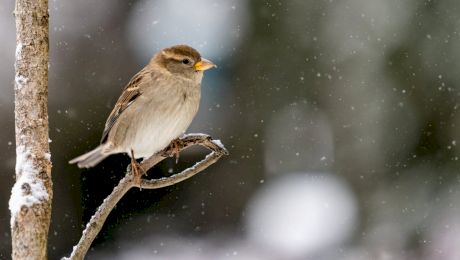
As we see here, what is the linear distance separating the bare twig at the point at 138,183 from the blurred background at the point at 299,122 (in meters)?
3.12

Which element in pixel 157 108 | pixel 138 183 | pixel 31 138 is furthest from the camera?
pixel 157 108

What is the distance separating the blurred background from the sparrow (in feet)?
7.50

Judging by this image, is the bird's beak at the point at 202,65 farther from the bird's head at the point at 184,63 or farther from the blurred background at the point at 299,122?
the blurred background at the point at 299,122

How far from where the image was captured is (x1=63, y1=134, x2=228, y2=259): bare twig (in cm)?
161

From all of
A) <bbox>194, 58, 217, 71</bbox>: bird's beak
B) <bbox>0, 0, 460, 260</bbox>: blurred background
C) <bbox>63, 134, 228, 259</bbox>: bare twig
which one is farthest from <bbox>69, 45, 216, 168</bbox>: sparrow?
<bbox>0, 0, 460, 260</bbox>: blurred background

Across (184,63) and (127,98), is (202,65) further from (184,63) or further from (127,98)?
(127,98)

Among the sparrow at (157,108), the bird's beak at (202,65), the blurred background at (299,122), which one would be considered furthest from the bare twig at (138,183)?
the blurred background at (299,122)

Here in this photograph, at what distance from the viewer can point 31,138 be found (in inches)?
62.7

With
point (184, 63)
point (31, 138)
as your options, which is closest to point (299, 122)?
point (184, 63)

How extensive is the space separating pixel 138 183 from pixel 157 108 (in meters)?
0.90

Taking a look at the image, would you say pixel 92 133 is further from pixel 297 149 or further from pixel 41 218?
pixel 41 218

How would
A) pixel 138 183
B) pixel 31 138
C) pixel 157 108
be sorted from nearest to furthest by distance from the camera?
pixel 31 138
pixel 138 183
pixel 157 108

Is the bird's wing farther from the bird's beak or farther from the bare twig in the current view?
the bare twig

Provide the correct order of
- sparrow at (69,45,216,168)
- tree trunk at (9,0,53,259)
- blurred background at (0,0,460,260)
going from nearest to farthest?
1. tree trunk at (9,0,53,259)
2. sparrow at (69,45,216,168)
3. blurred background at (0,0,460,260)
